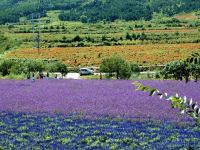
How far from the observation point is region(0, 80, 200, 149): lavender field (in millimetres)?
13148

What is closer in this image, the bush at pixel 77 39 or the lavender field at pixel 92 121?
the lavender field at pixel 92 121

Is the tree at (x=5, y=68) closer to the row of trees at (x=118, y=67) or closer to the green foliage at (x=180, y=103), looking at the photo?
the row of trees at (x=118, y=67)

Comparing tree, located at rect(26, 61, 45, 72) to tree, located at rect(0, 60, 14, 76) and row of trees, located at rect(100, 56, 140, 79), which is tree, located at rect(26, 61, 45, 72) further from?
row of trees, located at rect(100, 56, 140, 79)

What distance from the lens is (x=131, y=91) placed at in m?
23.5

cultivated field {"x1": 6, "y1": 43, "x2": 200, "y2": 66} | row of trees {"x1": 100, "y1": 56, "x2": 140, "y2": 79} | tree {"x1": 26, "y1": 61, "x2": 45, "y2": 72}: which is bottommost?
cultivated field {"x1": 6, "y1": 43, "x2": 200, "y2": 66}

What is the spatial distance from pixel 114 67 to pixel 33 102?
19.8 metres

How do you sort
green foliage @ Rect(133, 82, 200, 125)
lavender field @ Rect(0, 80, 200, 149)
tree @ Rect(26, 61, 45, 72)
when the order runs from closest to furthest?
1. green foliage @ Rect(133, 82, 200, 125)
2. lavender field @ Rect(0, 80, 200, 149)
3. tree @ Rect(26, 61, 45, 72)

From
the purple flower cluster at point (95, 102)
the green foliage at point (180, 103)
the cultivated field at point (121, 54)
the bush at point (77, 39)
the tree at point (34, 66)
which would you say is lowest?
the bush at point (77, 39)

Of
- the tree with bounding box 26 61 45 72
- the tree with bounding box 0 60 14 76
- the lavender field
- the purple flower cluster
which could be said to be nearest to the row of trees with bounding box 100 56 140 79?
the tree with bounding box 26 61 45 72

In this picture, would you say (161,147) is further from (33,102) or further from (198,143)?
(33,102)

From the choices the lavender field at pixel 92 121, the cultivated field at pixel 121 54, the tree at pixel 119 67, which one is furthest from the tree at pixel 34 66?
the cultivated field at pixel 121 54

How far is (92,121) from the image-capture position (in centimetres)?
1678

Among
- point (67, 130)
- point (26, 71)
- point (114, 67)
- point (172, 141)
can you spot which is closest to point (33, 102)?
point (67, 130)

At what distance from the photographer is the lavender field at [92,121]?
43.1 feet
